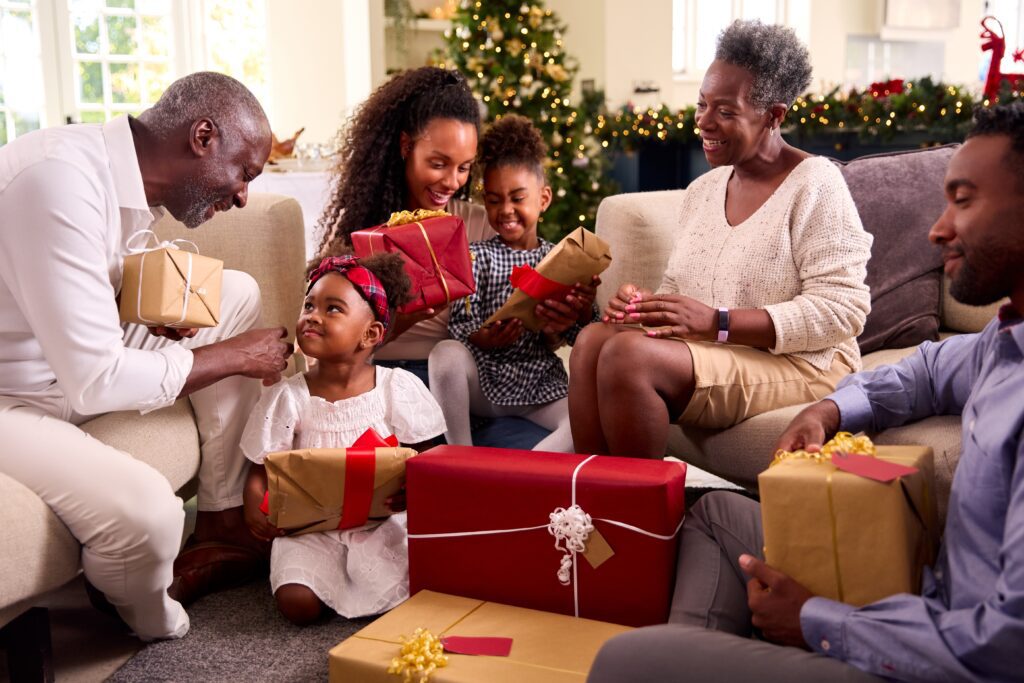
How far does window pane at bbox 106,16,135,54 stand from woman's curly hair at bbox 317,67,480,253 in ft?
13.9

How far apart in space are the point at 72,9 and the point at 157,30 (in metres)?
0.62

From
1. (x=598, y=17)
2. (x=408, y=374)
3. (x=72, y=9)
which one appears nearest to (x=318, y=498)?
(x=408, y=374)

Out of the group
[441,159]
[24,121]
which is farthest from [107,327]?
[24,121]

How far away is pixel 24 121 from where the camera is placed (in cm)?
619

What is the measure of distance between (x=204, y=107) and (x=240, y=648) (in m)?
1.14

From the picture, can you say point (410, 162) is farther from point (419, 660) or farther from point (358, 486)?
point (419, 660)

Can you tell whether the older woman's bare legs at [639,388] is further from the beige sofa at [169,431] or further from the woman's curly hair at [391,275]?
the beige sofa at [169,431]

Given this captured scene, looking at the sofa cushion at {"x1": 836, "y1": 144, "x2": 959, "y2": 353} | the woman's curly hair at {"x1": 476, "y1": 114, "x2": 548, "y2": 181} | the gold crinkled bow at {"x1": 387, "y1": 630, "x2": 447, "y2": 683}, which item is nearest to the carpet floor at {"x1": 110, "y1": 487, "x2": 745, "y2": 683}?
Result: the gold crinkled bow at {"x1": 387, "y1": 630, "x2": 447, "y2": 683}

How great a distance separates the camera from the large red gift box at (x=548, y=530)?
6.20 ft

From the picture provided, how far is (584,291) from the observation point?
8.95 feet

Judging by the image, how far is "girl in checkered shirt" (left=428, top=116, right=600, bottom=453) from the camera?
279 cm

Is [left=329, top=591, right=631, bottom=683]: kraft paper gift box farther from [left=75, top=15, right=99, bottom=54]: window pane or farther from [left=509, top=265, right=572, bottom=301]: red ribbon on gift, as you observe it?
[left=75, top=15, right=99, bottom=54]: window pane

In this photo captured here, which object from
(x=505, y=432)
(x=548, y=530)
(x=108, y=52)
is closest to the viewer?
(x=548, y=530)

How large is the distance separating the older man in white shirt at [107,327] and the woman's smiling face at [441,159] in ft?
2.24
